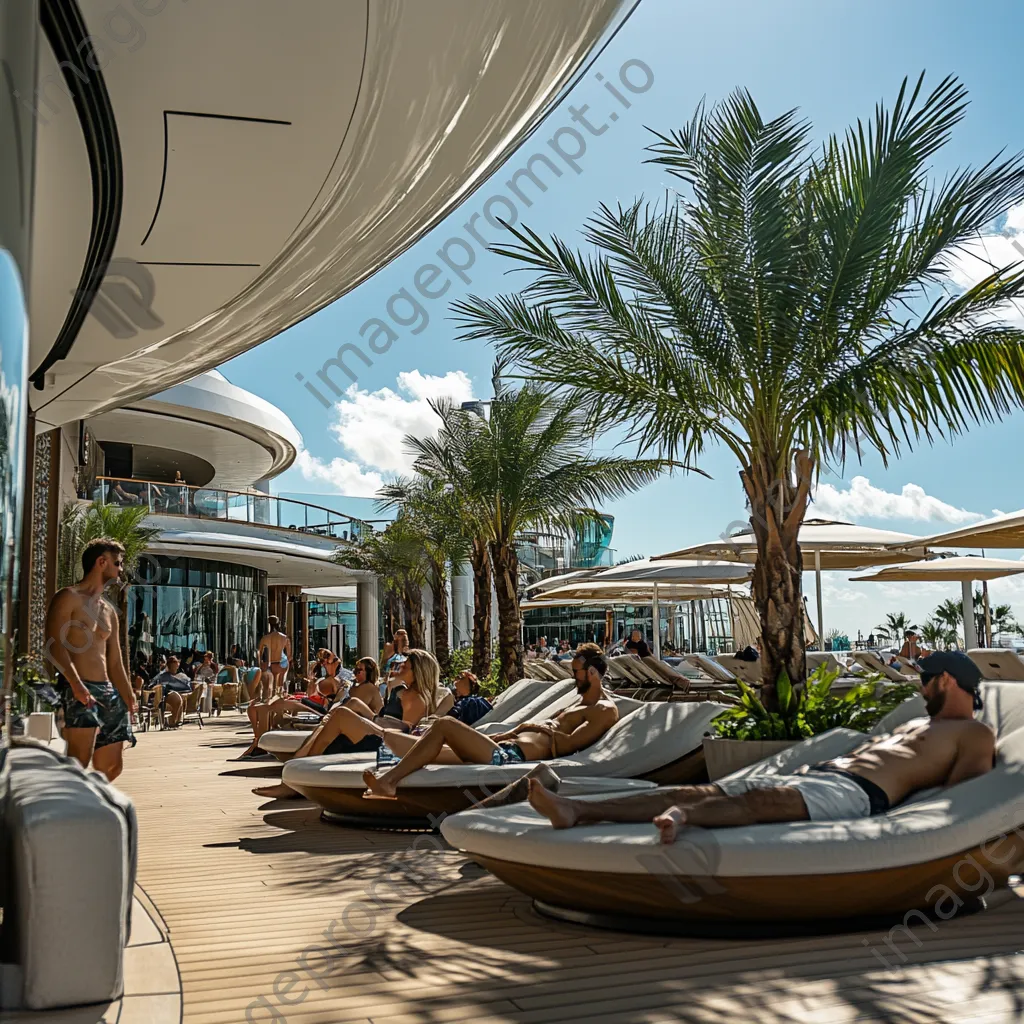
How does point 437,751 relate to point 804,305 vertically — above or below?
below

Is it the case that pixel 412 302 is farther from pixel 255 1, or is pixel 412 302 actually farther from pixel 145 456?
pixel 145 456

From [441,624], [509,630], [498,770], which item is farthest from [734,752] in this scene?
[441,624]

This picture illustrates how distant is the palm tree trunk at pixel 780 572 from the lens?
732 cm

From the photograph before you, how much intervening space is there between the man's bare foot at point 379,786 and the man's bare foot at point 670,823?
254 cm

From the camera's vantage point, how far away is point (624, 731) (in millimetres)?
6824

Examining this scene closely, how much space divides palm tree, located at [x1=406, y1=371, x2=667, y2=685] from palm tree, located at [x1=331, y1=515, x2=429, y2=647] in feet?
25.4

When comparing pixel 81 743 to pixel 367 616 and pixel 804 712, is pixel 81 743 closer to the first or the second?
pixel 804 712

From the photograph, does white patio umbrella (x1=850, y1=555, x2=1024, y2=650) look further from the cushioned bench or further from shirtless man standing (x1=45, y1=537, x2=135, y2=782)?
the cushioned bench

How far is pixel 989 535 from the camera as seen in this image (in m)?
11.9

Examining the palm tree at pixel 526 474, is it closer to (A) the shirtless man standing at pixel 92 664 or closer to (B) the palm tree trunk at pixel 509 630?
(B) the palm tree trunk at pixel 509 630

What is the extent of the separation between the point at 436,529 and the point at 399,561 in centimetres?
503

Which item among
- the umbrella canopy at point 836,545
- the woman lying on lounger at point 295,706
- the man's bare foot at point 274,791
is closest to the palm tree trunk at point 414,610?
the umbrella canopy at point 836,545

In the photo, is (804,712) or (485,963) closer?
(485,963)
